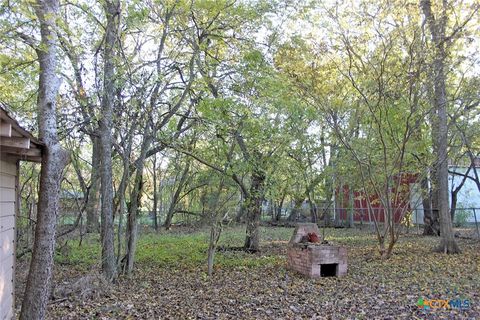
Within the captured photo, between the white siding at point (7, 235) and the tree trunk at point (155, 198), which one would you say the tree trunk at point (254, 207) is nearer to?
the white siding at point (7, 235)

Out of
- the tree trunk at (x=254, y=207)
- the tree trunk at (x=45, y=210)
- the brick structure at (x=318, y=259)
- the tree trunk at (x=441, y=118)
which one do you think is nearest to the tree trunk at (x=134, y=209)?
the tree trunk at (x=254, y=207)

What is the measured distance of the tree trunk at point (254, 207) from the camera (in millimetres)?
9741

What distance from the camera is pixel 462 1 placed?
27.5 feet

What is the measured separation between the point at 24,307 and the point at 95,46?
194 inches

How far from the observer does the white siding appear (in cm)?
407

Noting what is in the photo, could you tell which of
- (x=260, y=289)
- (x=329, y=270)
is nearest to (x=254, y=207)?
(x=329, y=270)

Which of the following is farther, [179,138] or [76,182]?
[76,182]

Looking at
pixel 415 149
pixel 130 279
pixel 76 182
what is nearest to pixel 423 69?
pixel 415 149

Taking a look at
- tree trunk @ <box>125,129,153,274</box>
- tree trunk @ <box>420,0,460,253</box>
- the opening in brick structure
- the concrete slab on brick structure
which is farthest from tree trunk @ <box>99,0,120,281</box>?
tree trunk @ <box>420,0,460,253</box>

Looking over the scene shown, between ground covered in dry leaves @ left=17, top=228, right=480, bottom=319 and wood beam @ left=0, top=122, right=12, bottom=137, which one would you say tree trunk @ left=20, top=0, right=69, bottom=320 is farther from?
wood beam @ left=0, top=122, right=12, bottom=137

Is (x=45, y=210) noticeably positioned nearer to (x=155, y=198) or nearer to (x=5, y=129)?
(x=5, y=129)

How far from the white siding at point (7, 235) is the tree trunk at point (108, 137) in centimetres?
248

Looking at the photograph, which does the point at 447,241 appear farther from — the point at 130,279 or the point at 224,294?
the point at 130,279

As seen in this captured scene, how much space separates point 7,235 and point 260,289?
3944 mm
